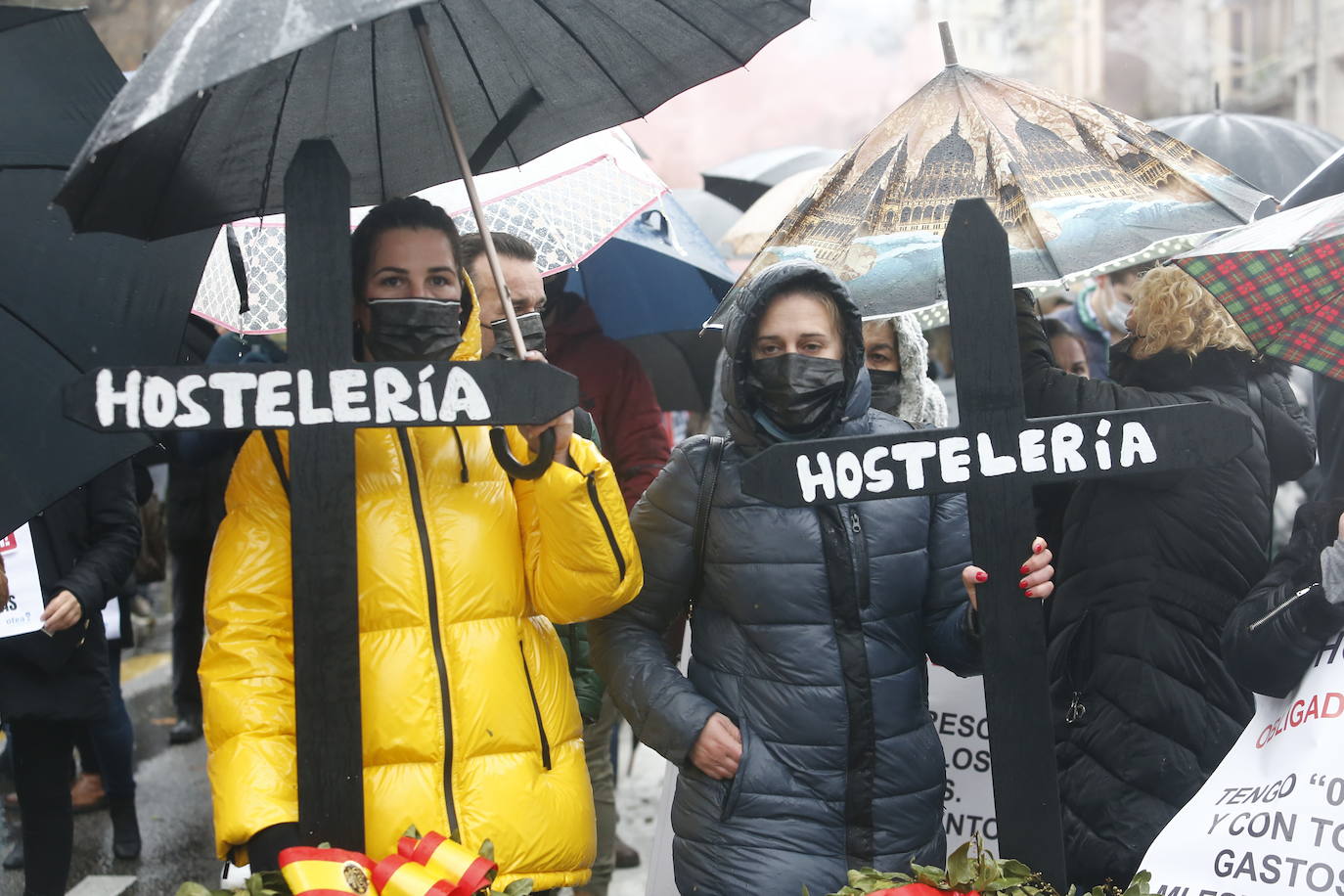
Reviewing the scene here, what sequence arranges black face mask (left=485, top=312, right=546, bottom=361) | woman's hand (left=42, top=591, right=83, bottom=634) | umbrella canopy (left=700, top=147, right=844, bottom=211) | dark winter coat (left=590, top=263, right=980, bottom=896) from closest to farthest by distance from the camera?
dark winter coat (left=590, top=263, right=980, bottom=896), black face mask (left=485, top=312, right=546, bottom=361), woman's hand (left=42, top=591, right=83, bottom=634), umbrella canopy (left=700, top=147, right=844, bottom=211)

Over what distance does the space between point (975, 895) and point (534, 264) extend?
6.88 ft

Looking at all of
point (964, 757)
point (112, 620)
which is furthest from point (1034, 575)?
point (112, 620)

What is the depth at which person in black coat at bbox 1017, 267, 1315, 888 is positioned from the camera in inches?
130

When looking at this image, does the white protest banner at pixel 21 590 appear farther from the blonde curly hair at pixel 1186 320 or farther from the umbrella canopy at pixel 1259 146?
the umbrella canopy at pixel 1259 146

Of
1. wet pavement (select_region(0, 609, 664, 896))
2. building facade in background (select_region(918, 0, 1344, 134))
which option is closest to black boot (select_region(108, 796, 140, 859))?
wet pavement (select_region(0, 609, 664, 896))

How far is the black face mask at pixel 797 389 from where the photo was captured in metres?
2.80

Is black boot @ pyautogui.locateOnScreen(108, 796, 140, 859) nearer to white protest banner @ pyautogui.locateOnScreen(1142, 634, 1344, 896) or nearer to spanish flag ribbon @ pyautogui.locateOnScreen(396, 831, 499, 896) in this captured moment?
spanish flag ribbon @ pyautogui.locateOnScreen(396, 831, 499, 896)

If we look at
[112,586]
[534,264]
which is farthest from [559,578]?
[112,586]

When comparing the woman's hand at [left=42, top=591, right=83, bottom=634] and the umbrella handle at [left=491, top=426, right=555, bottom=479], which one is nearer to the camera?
the umbrella handle at [left=491, top=426, right=555, bottom=479]

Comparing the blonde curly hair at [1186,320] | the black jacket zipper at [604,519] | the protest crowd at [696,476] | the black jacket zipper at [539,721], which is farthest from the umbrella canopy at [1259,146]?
the black jacket zipper at [539,721]

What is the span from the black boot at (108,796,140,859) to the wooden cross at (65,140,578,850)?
3884 millimetres

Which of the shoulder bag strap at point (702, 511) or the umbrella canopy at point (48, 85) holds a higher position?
the umbrella canopy at point (48, 85)

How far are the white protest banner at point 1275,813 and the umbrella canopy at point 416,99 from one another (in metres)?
1.66

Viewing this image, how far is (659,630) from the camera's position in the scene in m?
3.00
